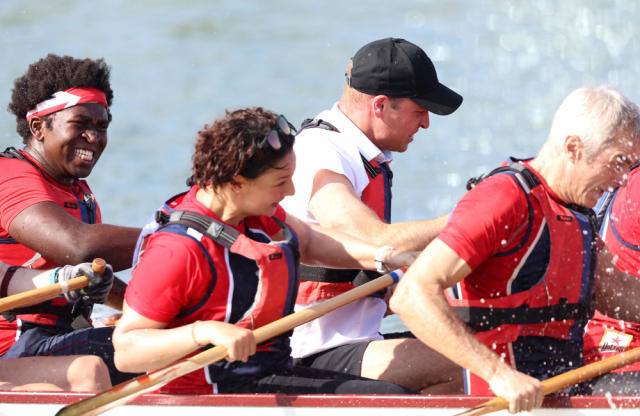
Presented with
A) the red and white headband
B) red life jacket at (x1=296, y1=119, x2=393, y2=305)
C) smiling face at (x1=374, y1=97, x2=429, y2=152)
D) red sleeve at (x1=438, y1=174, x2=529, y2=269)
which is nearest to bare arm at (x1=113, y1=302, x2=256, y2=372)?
red sleeve at (x1=438, y1=174, x2=529, y2=269)

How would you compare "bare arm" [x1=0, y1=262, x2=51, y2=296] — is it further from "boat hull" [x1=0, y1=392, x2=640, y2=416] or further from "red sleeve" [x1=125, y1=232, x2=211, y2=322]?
"red sleeve" [x1=125, y1=232, x2=211, y2=322]

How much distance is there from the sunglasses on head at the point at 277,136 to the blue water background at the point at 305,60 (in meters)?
10.8

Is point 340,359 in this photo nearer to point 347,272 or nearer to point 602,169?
point 347,272

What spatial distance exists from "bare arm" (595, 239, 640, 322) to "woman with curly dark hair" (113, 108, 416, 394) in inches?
28.8

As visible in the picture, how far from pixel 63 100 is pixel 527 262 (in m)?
2.16

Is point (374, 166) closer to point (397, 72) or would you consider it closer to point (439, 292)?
point (397, 72)

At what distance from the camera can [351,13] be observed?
1817 cm

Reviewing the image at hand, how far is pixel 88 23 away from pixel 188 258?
1710cm

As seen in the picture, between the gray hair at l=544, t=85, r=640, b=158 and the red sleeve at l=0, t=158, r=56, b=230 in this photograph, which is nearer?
the gray hair at l=544, t=85, r=640, b=158

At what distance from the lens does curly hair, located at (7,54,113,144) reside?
4.15m

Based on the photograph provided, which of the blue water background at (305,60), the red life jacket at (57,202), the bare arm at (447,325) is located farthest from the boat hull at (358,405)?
the blue water background at (305,60)

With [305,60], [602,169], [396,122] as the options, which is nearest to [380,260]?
[396,122]

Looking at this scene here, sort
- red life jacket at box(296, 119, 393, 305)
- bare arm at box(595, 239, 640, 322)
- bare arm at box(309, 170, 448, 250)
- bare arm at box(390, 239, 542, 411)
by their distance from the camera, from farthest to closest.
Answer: red life jacket at box(296, 119, 393, 305) < bare arm at box(309, 170, 448, 250) < bare arm at box(595, 239, 640, 322) < bare arm at box(390, 239, 542, 411)

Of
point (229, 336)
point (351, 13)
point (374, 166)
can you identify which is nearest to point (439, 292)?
point (229, 336)
